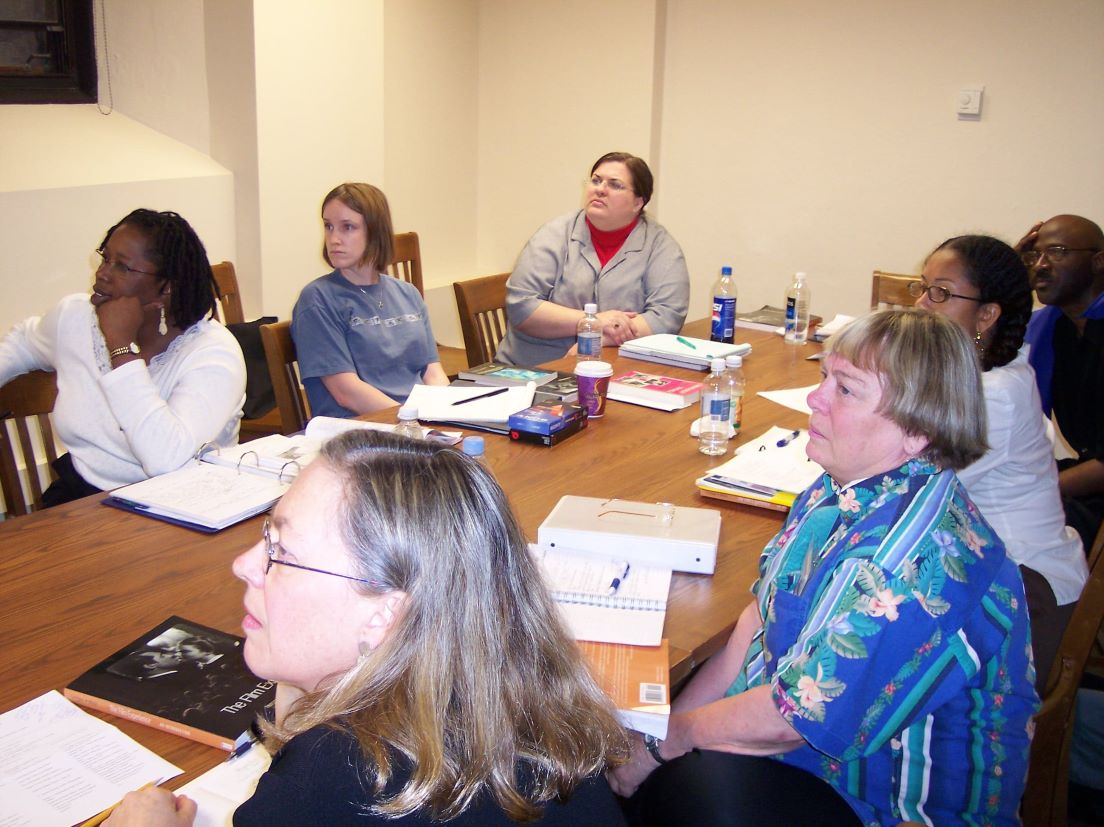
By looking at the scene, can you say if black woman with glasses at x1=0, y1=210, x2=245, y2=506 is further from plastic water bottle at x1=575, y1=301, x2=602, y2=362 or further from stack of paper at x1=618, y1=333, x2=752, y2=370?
stack of paper at x1=618, y1=333, x2=752, y2=370

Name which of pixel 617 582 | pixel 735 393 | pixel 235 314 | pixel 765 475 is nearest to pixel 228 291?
pixel 235 314

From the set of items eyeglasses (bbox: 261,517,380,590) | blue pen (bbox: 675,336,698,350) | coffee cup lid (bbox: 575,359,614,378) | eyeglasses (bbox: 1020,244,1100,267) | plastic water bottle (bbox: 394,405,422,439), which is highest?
eyeglasses (bbox: 1020,244,1100,267)

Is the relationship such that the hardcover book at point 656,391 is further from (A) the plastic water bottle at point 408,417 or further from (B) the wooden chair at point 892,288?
(B) the wooden chair at point 892,288

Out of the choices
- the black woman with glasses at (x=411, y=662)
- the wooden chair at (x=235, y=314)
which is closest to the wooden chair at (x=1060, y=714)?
the black woman with glasses at (x=411, y=662)

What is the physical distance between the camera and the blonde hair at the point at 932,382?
4.88 feet

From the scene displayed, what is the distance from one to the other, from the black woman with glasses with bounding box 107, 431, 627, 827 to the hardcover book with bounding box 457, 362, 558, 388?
1605 millimetres

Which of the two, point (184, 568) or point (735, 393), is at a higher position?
point (735, 393)

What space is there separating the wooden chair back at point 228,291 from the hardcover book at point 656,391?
139 centimetres

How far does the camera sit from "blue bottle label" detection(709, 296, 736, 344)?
327 centimetres

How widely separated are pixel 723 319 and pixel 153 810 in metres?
2.53

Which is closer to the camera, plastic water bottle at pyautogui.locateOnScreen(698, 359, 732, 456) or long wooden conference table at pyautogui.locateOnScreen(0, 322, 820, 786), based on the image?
long wooden conference table at pyautogui.locateOnScreen(0, 322, 820, 786)

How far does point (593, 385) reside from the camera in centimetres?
249

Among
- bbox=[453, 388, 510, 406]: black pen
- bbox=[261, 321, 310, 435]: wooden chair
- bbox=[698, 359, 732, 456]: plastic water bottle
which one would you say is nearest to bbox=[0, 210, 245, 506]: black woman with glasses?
bbox=[261, 321, 310, 435]: wooden chair

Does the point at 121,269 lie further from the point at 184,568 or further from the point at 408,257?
the point at 408,257
